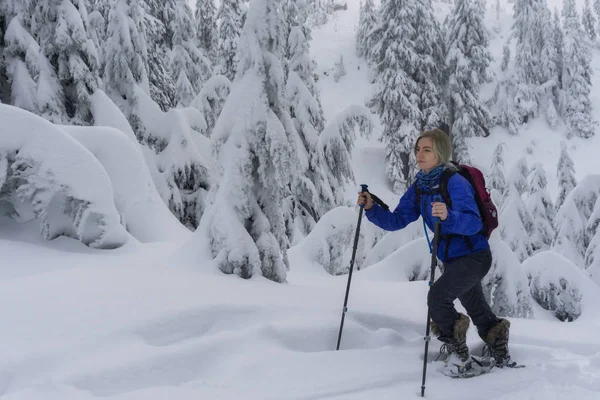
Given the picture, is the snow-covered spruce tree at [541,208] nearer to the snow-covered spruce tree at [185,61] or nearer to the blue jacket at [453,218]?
the blue jacket at [453,218]

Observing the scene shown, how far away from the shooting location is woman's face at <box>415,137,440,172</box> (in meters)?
3.75

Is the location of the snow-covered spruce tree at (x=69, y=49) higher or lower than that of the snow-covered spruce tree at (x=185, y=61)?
lower

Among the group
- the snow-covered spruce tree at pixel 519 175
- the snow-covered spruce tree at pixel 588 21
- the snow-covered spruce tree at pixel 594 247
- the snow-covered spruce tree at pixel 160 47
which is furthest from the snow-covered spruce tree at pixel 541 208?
the snow-covered spruce tree at pixel 588 21

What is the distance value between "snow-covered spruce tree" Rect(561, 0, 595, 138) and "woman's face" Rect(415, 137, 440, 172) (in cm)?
3963

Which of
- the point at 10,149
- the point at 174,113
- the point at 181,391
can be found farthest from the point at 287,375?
the point at 174,113

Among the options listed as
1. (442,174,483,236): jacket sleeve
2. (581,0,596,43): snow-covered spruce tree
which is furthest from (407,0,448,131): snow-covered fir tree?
(581,0,596,43): snow-covered spruce tree

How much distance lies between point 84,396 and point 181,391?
59cm

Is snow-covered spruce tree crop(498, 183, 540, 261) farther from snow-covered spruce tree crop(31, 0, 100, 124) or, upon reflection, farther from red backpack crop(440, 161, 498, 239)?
snow-covered spruce tree crop(31, 0, 100, 124)

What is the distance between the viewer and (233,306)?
402 cm

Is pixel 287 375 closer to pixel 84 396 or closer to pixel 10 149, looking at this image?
pixel 84 396

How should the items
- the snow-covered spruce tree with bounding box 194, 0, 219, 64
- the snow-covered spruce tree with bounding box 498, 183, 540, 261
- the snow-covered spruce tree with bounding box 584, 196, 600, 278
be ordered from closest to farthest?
the snow-covered spruce tree with bounding box 584, 196, 600, 278, the snow-covered spruce tree with bounding box 498, 183, 540, 261, the snow-covered spruce tree with bounding box 194, 0, 219, 64

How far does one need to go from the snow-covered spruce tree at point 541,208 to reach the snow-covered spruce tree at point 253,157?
13290 millimetres

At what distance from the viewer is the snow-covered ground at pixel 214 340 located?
294 cm

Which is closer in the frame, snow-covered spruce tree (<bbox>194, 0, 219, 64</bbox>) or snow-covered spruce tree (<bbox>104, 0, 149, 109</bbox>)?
snow-covered spruce tree (<bbox>104, 0, 149, 109</bbox>)
